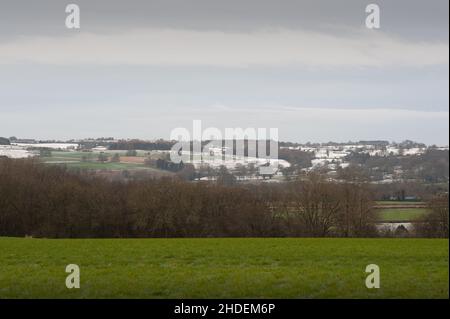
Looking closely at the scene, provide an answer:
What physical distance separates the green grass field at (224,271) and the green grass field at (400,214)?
33.4m

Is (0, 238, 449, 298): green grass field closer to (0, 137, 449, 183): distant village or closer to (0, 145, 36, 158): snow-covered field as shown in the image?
(0, 137, 449, 183): distant village

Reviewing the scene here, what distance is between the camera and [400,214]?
6038 cm

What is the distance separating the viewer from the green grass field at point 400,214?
5715 centimetres

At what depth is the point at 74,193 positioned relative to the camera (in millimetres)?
58281

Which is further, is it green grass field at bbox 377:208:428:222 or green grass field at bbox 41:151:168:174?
green grass field at bbox 41:151:168:174

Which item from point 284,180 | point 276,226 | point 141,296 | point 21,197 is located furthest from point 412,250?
point 21,197

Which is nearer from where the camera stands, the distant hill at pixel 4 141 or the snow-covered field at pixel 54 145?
the distant hill at pixel 4 141

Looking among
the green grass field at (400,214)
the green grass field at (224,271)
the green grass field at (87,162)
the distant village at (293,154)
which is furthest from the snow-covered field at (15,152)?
the green grass field at (224,271)

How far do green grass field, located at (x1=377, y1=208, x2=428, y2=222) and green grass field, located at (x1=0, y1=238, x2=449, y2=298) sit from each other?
3345cm

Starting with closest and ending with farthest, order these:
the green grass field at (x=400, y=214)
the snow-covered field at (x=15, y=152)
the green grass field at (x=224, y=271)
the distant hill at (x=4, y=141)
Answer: the green grass field at (x=224, y=271)
the green grass field at (x=400, y=214)
the distant hill at (x=4, y=141)
the snow-covered field at (x=15, y=152)

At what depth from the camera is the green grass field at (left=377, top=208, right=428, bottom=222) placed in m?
→ 57.1

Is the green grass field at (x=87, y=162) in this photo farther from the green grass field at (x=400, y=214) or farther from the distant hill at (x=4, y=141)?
the green grass field at (x=400, y=214)

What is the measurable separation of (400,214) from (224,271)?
4786cm

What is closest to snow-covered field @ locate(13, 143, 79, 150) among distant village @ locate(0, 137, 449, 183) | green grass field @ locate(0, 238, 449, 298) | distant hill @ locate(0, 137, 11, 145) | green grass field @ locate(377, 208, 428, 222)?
distant village @ locate(0, 137, 449, 183)
